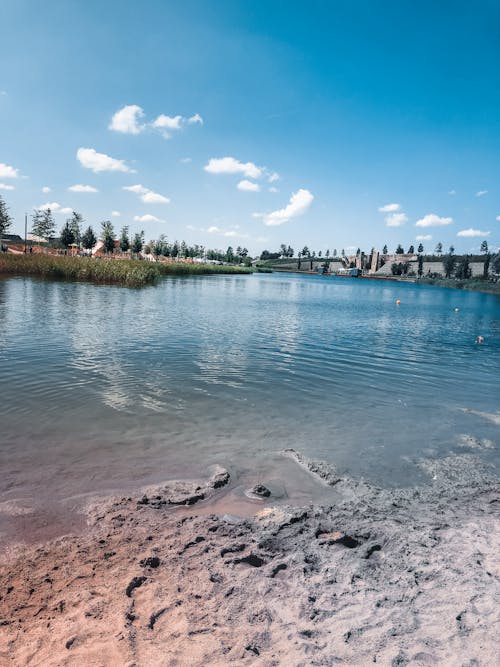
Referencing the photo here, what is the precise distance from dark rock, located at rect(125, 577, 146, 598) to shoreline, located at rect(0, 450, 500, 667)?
0.13 ft

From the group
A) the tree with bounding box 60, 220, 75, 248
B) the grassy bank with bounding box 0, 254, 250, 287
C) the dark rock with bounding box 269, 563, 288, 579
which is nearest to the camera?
the dark rock with bounding box 269, 563, 288, 579

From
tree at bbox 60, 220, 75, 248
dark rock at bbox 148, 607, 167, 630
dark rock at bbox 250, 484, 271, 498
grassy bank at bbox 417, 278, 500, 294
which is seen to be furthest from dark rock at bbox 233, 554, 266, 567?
grassy bank at bbox 417, 278, 500, 294

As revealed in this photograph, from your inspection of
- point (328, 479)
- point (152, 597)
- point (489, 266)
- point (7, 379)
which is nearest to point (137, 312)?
point (7, 379)

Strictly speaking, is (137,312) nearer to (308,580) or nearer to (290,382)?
(290,382)

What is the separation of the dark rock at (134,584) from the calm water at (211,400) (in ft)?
8.41

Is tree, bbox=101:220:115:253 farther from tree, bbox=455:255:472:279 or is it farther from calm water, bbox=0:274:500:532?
tree, bbox=455:255:472:279

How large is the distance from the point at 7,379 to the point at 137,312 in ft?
52.1

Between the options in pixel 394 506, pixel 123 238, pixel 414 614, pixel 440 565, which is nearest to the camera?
pixel 414 614

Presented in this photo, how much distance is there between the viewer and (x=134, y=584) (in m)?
4.51

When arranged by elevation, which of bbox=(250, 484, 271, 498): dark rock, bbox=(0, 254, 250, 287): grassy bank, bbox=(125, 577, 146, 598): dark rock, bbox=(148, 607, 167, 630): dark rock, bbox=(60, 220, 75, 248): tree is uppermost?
bbox=(60, 220, 75, 248): tree

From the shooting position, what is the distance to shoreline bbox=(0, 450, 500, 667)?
371cm

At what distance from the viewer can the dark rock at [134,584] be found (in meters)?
4.39

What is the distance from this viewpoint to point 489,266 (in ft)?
623

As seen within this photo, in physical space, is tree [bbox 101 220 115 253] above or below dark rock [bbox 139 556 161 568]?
above
